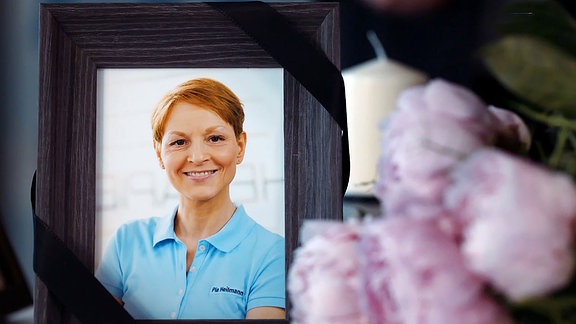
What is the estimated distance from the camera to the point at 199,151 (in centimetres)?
43

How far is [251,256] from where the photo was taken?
17.0 inches

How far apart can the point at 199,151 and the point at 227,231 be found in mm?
57

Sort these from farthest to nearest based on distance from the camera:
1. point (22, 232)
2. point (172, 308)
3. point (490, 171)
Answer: point (22, 232)
point (172, 308)
point (490, 171)

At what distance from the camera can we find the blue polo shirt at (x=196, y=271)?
422 millimetres

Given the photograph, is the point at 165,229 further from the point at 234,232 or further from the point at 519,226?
the point at 519,226

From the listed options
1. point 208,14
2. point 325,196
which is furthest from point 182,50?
point 325,196

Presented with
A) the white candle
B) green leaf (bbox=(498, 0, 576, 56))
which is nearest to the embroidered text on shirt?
the white candle

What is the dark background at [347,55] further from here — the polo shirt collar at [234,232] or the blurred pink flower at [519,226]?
the blurred pink flower at [519,226]

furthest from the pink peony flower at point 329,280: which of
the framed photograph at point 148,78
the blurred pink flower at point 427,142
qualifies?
→ the framed photograph at point 148,78

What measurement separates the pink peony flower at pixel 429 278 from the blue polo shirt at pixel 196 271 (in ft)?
0.73

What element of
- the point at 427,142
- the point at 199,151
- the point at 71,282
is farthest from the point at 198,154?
the point at 427,142

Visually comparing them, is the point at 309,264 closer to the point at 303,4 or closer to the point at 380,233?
the point at 380,233

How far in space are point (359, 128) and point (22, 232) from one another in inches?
11.5

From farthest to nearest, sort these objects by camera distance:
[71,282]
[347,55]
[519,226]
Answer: [347,55], [71,282], [519,226]
